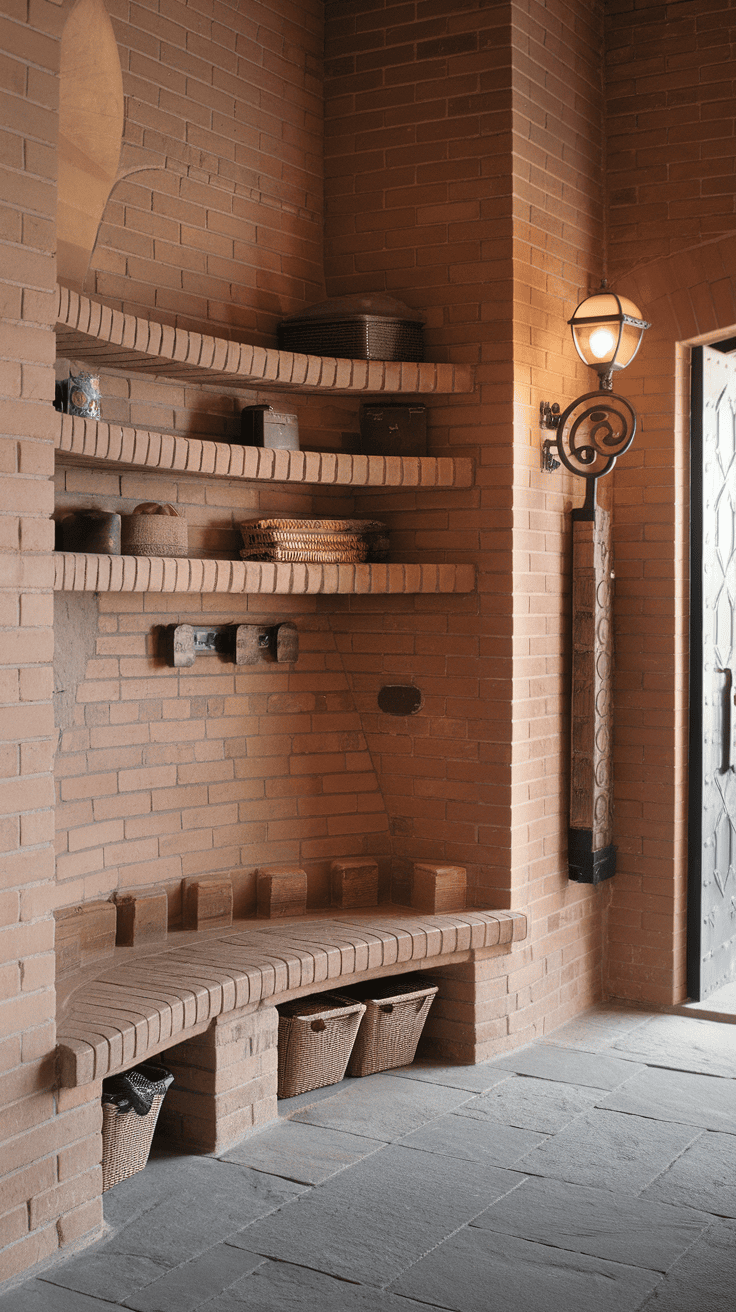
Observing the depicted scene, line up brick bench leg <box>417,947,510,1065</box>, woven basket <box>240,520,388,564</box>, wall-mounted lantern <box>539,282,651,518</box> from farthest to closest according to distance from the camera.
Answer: wall-mounted lantern <box>539,282,651,518</box>, brick bench leg <box>417,947,510,1065</box>, woven basket <box>240,520,388,564</box>

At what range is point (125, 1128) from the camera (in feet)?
11.2

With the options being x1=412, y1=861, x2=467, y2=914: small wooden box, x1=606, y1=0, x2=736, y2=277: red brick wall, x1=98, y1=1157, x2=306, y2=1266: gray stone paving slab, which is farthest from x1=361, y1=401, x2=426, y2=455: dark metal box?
x1=98, y1=1157, x2=306, y2=1266: gray stone paving slab

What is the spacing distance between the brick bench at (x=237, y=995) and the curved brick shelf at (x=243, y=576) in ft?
3.90

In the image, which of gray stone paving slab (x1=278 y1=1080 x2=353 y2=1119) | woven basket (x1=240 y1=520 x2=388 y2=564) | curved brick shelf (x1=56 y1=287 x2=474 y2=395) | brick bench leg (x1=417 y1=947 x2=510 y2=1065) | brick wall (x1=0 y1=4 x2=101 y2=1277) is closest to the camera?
brick wall (x1=0 y1=4 x2=101 y2=1277)

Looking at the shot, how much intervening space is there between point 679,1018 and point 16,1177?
303 centimetres

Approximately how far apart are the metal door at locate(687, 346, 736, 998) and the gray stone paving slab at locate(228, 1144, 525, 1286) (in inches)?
78.1

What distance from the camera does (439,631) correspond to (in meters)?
4.72

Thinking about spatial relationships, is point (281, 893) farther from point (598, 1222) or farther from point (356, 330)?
point (356, 330)

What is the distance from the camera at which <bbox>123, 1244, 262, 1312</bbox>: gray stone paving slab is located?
2850mm

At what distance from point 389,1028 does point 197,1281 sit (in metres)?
1.48

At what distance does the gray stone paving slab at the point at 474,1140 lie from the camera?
368 cm

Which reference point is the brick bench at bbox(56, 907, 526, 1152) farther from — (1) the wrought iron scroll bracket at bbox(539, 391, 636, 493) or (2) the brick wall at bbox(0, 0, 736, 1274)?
(1) the wrought iron scroll bracket at bbox(539, 391, 636, 493)

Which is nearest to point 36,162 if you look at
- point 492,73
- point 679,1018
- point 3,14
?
point 3,14

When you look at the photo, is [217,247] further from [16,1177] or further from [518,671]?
[16,1177]
